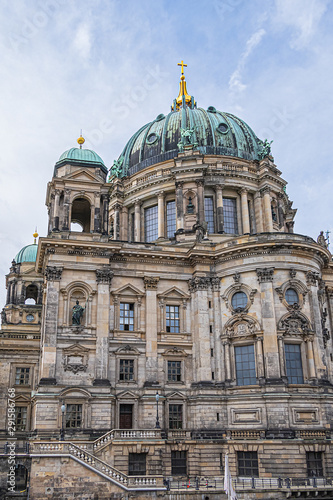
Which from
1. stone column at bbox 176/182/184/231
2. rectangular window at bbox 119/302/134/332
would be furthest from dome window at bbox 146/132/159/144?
rectangular window at bbox 119/302/134/332

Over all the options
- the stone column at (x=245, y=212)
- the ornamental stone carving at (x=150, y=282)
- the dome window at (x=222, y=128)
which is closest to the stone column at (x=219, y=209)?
the stone column at (x=245, y=212)

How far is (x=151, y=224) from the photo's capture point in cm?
5706

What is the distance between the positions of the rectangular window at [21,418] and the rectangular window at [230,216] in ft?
91.9

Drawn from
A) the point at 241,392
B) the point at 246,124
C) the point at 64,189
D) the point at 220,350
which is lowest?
the point at 241,392

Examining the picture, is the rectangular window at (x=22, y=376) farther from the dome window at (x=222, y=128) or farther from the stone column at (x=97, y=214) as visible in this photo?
the dome window at (x=222, y=128)

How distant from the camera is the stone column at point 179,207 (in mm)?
51906

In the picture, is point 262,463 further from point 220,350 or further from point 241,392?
point 220,350

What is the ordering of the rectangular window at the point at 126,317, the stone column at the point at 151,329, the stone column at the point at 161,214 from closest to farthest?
the stone column at the point at 151,329, the rectangular window at the point at 126,317, the stone column at the point at 161,214

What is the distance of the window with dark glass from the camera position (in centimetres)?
3862

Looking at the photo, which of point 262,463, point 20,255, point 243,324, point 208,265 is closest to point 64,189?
point 208,265

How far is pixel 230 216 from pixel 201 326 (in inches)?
642

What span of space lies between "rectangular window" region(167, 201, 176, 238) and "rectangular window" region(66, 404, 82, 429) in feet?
72.0

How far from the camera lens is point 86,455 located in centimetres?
3253

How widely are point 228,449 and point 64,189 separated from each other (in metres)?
24.3
